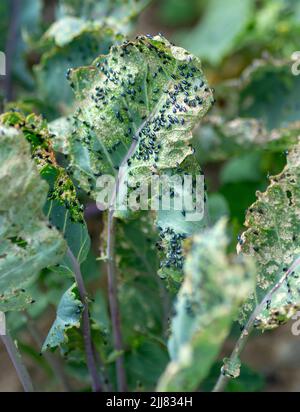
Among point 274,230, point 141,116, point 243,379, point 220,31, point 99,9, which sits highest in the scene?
point 220,31

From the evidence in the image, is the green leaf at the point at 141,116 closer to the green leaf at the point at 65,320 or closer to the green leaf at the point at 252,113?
the green leaf at the point at 65,320

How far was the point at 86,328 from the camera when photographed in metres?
1.04

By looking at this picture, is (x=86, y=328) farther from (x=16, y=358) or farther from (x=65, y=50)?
(x=65, y=50)

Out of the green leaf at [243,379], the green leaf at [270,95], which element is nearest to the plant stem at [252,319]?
the green leaf at [243,379]

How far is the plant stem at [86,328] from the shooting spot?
985 mm

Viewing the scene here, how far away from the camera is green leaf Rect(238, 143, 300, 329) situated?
960mm

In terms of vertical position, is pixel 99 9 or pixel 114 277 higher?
pixel 99 9

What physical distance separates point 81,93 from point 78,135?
7 centimetres

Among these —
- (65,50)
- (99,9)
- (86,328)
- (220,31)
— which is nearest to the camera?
(86,328)

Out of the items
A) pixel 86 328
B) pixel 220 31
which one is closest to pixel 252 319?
pixel 86 328

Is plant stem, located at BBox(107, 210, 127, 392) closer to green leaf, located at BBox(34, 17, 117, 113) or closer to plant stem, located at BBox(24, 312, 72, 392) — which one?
plant stem, located at BBox(24, 312, 72, 392)

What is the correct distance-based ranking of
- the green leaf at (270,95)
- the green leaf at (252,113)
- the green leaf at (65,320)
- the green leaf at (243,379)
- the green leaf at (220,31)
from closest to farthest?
the green leaf at (65,320) → the green leaf at (243,379) → the green leaf at (252,113) → the green leaf at (270,95) → the green leaf at (220,31)

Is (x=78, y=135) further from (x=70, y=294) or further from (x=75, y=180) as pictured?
(x=70, y=294)

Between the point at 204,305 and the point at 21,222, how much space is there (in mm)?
274
